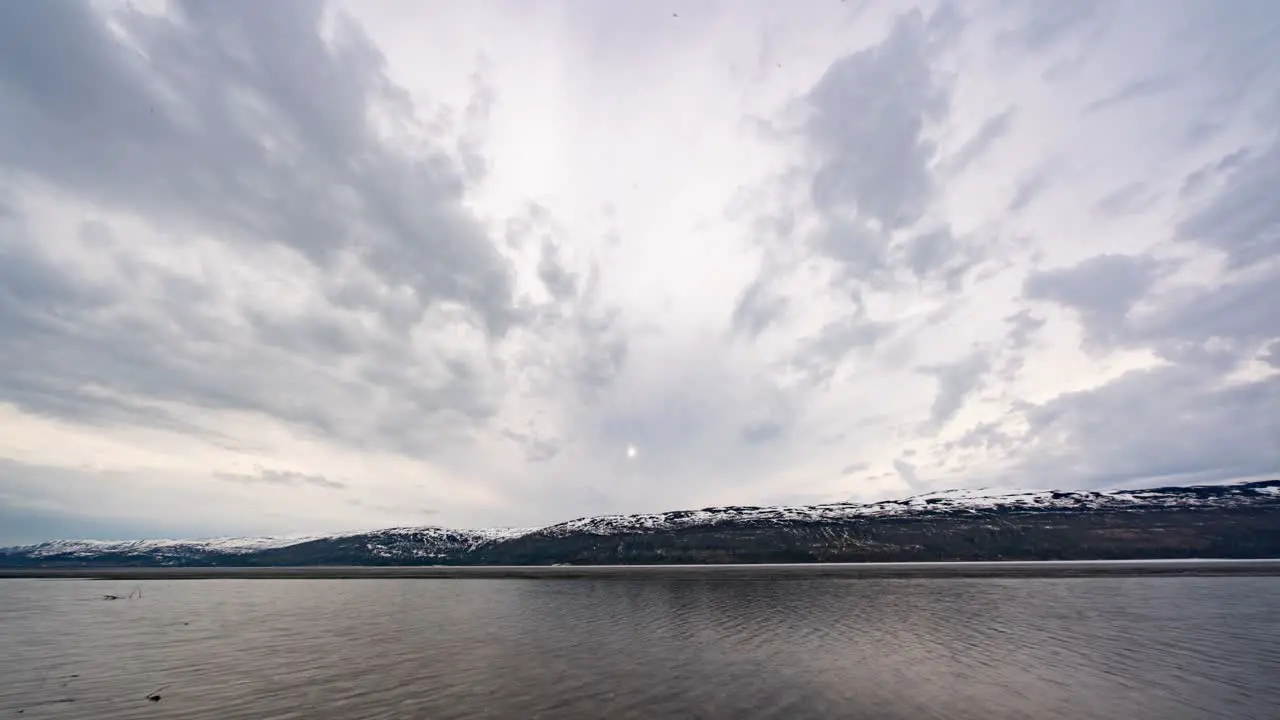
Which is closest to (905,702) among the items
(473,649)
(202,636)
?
(473,649)

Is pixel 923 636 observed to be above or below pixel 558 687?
below

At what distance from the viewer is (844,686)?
77.8 feet

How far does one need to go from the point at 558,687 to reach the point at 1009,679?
72.0ft

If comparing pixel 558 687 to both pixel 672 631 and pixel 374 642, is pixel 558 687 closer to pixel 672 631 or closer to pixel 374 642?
pixel 672 631

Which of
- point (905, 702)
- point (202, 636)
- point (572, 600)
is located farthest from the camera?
point (572, 600)

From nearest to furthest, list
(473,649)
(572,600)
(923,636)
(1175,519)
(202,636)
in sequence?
(473,649) → (923,636) → (202,636) → (572,600) → (1175,519)

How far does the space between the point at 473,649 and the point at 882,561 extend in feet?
613

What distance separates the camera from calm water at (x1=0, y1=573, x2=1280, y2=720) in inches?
831

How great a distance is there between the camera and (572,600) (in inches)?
2697

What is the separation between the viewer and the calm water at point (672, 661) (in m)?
21.1

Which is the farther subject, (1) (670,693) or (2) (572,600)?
(2) (572,600)

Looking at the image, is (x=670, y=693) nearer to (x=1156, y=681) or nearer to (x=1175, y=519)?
(x=1156, y=681)

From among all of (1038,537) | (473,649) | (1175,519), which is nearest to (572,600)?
(473,649)

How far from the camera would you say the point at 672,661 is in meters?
29.2
